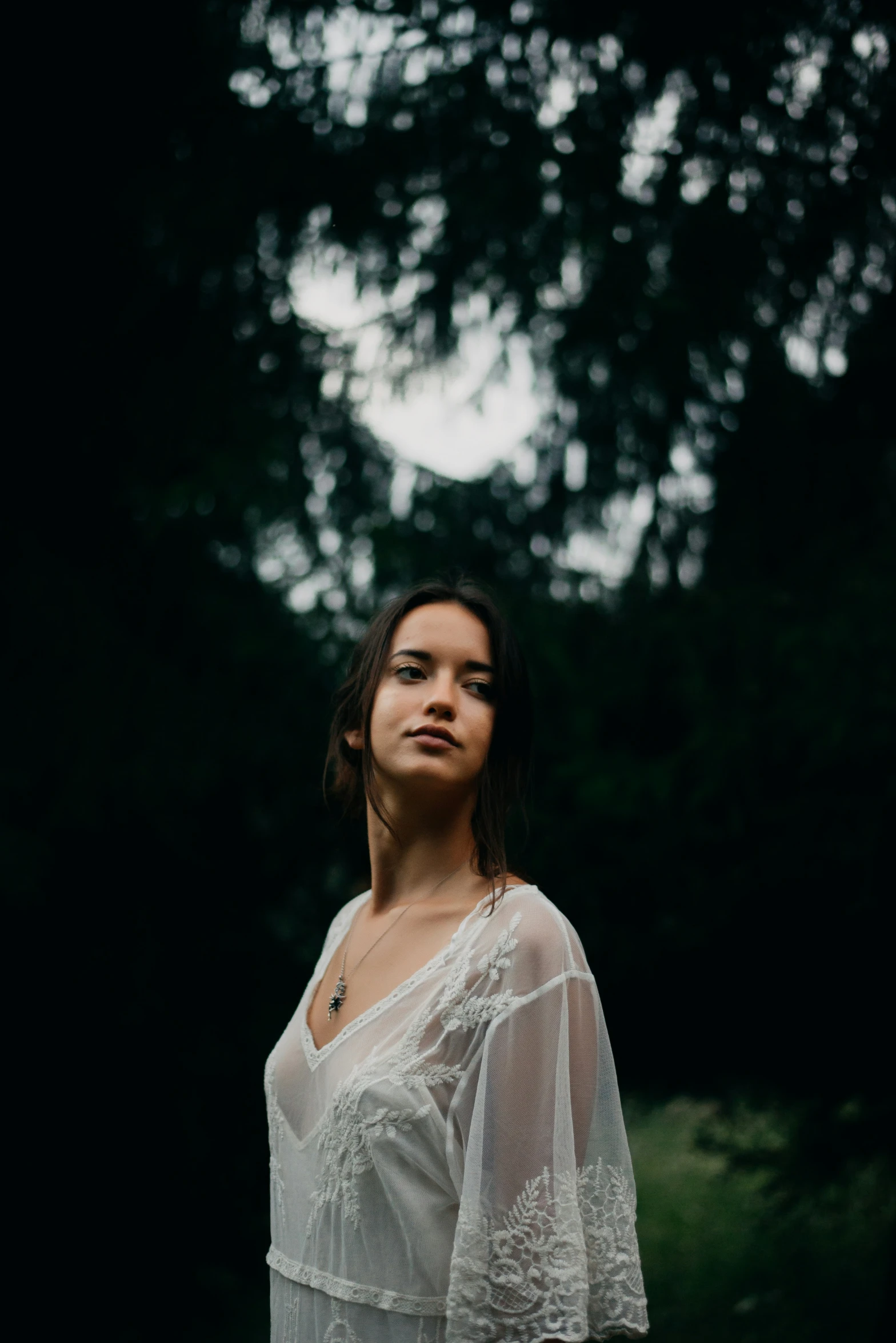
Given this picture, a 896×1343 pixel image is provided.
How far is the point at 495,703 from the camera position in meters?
1.77

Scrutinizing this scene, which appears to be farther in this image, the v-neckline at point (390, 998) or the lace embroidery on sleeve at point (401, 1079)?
the v-neckline at point (390, 998)

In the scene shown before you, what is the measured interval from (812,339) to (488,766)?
9.32 feet

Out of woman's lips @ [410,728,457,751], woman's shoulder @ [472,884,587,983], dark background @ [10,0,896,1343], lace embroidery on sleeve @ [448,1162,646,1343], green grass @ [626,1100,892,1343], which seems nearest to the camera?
lace embroidery on sleeve @ [448,1162,646,1343]

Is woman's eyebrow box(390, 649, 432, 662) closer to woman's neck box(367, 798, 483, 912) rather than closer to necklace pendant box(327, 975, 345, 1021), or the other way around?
woman's neck box(367, 798, 483, 912)

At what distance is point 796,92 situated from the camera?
3584 millimetres

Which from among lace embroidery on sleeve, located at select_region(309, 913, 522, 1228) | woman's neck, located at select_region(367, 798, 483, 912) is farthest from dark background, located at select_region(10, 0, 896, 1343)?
lace embroidery on sleeve, located at select_region(309, 913, 522, 1228)

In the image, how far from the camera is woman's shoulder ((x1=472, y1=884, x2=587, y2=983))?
4.81 feet

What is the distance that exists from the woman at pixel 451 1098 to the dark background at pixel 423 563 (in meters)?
2.18

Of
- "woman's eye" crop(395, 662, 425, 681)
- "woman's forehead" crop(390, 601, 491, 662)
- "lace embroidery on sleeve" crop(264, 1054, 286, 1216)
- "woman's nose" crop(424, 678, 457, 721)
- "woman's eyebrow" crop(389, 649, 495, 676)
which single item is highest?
"woman's forehead" crop(390, 601, 491, 662)

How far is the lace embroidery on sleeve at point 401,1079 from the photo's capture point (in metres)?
1.45

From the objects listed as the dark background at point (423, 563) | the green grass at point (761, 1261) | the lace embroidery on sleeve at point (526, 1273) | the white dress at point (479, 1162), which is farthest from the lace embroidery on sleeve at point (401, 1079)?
the green grass at point (761, 1261)

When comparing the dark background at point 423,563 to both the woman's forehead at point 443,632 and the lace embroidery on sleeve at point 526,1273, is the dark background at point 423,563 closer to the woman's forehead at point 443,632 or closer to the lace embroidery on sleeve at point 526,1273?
the woman's forehead at point 443,632

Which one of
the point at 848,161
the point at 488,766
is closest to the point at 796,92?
the point at 848,161

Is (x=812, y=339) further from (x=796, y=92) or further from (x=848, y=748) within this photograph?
(x=848, y=748)
